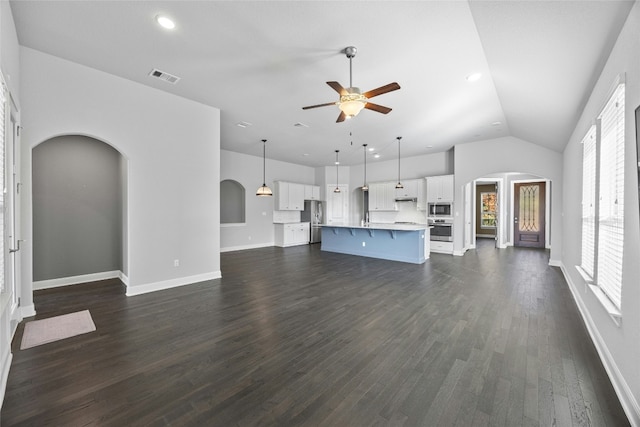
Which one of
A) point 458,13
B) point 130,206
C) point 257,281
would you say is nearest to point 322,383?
point 257,281

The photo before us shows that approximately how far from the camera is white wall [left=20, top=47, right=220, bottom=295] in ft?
10.8

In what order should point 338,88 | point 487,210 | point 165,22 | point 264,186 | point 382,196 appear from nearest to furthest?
point 165,22 → point 338,88 → point 264,186 → point 382,196 → point 487,210

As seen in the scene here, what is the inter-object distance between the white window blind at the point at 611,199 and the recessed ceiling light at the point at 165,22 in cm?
398

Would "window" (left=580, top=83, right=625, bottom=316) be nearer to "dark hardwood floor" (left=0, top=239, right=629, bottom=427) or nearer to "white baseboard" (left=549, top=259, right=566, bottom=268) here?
"dark hardwood floor" (left=0, top=239, right=629, bottom=427)

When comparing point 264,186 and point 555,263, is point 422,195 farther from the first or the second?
point 264,186

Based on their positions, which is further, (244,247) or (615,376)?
(244,247)

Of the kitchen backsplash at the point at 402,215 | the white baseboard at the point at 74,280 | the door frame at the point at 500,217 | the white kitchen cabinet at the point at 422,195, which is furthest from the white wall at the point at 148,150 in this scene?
the door frame at the point at 500,217

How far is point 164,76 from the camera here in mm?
3801

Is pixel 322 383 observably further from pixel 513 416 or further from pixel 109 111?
pixel 109 111

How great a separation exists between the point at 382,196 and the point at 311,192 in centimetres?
271

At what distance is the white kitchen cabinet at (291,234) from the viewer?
30.9 feet

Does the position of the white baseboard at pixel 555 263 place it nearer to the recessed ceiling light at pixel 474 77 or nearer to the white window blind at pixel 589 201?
the white window blind at pixel 589 201

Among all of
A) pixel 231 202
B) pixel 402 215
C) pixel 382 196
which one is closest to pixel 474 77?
pixel 382 196

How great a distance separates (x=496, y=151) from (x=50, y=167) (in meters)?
9.57
